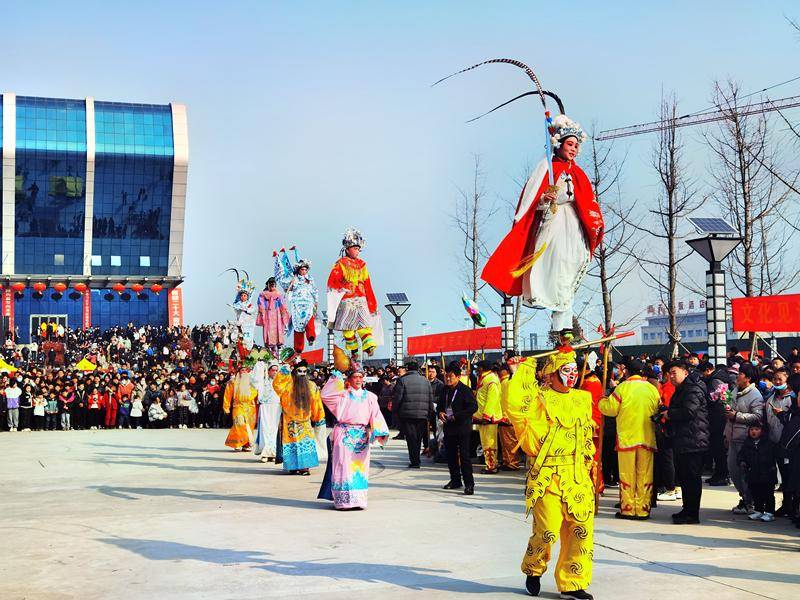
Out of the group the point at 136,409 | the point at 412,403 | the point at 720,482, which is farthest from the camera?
the point at 136,409

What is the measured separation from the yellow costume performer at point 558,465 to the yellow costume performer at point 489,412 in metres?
7.42

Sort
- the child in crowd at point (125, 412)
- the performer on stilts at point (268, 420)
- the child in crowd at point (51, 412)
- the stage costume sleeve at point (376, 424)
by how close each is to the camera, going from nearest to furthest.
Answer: the stage costume sleeve at point (376, 424) < the performer on stilts at point (268, 420) < the child in crowd at point (51, 412) < the child in crowd at point (125, 412)

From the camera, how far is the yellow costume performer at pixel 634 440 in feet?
35.0

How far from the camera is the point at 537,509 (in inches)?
273

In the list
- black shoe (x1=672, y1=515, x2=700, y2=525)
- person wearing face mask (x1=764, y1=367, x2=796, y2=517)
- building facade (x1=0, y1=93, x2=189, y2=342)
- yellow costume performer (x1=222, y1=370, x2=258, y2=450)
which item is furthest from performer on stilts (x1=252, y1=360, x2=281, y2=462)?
building facade (x1=0, y1=93, x2=189, y2=342)

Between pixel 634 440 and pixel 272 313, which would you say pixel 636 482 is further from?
pixel 272 313

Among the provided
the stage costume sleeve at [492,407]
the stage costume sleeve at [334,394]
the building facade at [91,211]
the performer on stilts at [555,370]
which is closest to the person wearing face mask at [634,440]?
the stage costume sleeve at [334,394]

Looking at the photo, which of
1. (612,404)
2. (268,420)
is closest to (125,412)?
(268,420)

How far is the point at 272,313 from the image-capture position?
18.1 meters

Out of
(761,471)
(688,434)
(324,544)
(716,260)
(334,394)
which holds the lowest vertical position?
(324,544)

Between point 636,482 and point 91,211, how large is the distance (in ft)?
228

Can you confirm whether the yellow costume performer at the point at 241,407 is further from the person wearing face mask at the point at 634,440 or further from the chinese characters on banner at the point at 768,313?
the person wearing face mask at the point at 634,440

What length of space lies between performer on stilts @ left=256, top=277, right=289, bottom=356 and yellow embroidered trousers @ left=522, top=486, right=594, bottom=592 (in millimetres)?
11501

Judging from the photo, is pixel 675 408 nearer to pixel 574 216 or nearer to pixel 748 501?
pixel 748 501
